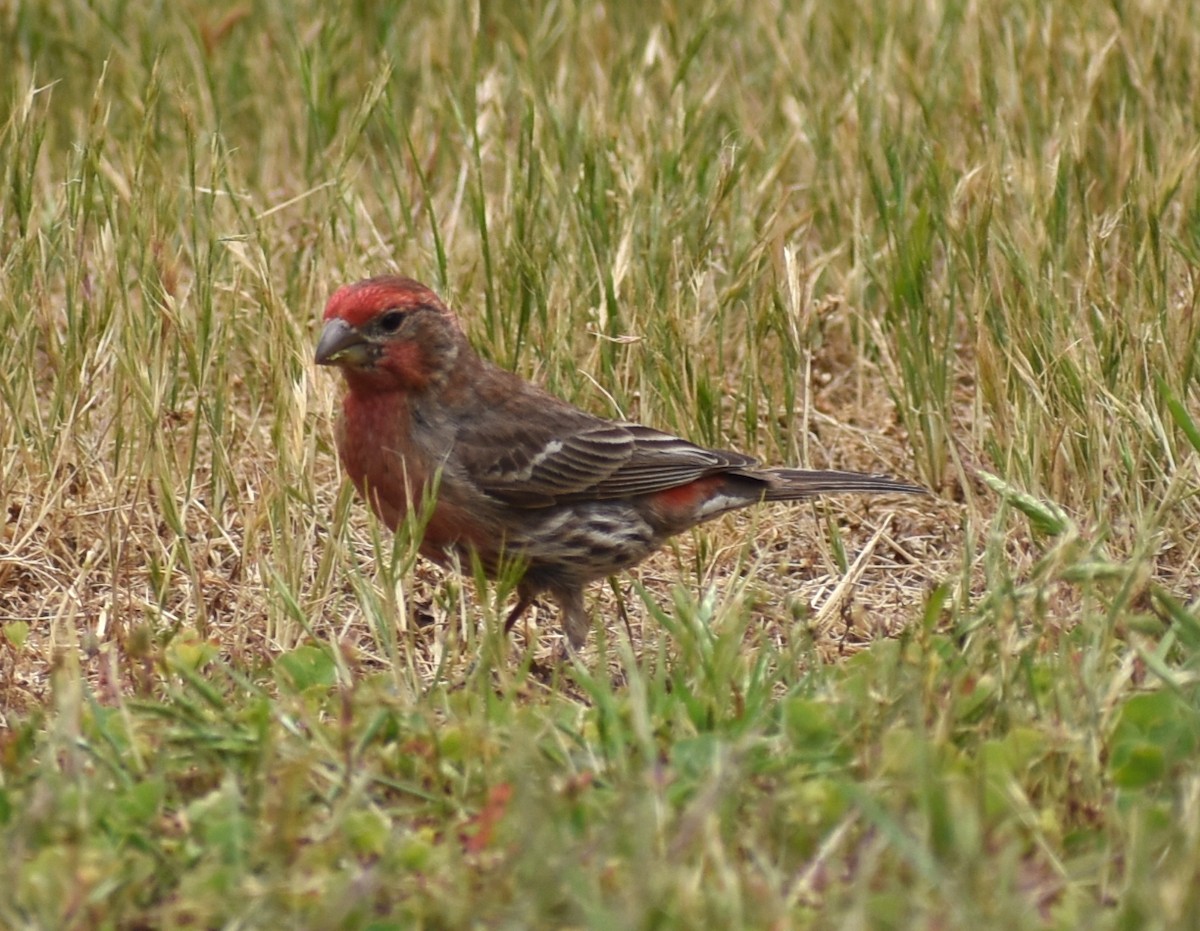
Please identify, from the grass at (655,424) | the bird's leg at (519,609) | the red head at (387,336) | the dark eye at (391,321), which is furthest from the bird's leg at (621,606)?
the dark eye at (391,321)

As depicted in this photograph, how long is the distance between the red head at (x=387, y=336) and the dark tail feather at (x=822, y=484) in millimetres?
906

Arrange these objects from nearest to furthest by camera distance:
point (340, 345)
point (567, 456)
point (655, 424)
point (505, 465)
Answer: point (340, 345) < point (505, 465) < point (567, 456) < point (655, 424)

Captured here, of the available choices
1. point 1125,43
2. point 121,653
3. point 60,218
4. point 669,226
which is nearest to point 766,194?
point 669,226

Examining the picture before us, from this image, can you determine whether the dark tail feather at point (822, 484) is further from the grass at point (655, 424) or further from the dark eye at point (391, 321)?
the dark eye at point (391, 321)

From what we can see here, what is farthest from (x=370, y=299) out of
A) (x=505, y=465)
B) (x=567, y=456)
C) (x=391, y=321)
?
(x=567, y=456)

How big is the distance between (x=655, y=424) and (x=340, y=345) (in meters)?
1.16

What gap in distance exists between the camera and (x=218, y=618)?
16.3ft

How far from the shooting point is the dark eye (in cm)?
509

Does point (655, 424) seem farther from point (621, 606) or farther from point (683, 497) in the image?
point (621, 606)

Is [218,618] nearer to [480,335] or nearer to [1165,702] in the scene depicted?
[480,335]

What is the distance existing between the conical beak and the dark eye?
0.07 meters

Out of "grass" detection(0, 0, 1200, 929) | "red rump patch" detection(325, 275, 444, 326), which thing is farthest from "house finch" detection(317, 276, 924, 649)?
Answer: "grass" detection(0, 0, 1200, 929)

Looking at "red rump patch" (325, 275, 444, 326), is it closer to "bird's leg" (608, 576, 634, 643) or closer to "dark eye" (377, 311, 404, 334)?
"dark eye" (377, 311, 404, 334)

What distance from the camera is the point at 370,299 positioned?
5.05 metres
